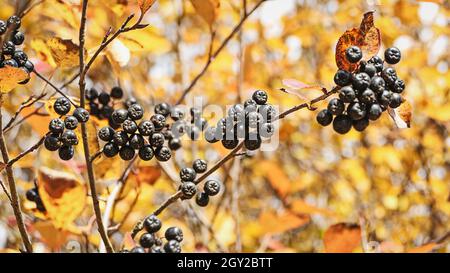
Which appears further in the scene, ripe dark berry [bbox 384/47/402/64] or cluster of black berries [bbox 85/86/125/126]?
cluster of black berries [bbox 85/86/125/126]

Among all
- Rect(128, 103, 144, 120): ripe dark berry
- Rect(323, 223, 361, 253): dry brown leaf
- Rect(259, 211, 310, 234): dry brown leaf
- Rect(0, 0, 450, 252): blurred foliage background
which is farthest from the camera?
Rect(0, 0, 450, 252): blurred foliage background

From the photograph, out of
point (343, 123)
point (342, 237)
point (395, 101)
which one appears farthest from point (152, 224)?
point (342, 237)

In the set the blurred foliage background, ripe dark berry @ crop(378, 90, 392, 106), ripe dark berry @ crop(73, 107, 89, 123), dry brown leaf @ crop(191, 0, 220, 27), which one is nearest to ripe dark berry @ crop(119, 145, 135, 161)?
ripe dark berry @ crop(73, 107, 89, 123)

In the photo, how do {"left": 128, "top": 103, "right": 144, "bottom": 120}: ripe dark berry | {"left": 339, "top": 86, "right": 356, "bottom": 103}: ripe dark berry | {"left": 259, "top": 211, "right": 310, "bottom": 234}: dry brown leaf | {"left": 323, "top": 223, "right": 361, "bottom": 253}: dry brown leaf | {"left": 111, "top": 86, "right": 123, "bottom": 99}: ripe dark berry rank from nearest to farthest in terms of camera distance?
1. {"left": 339, "top": 86, "right": 356, "bottom": 103}: ripe dark berry
2. {"left": 128, "top": 103, "right": 144, "bottom": 120}: ripe dark berry
3. {"left": 111, "top": 86, "right": 123, "bottom": 99}: ripe dark berry
4. {"left": 323, "top": 223, "right": 361, "bottom": 253}: dry brown leaf
5. {"left": 259, "top": 211, "right": 310, "bottom": 234}: dry brown leaf

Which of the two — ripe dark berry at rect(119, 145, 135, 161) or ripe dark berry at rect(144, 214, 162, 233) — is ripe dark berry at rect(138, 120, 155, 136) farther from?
ripe dark berry at rect(144, 214, 162, 233)

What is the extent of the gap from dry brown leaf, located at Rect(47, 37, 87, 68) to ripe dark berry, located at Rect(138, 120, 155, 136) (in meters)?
0.31

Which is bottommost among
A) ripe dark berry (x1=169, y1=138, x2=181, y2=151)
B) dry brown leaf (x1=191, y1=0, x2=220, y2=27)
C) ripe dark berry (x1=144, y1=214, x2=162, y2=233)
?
ripe dark berry (x1=144, y1=214, x2=162, y2=233)

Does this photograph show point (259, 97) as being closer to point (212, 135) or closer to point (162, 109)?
point (212, 135)

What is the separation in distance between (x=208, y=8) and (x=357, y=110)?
821 millimetres

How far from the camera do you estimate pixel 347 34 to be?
1.13 m

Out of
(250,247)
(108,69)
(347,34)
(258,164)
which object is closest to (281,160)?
(258,164)

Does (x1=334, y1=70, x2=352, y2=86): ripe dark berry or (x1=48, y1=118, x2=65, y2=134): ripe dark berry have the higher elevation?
(x1=334, y1=70, x2=352, y2=86): ripe dark berry

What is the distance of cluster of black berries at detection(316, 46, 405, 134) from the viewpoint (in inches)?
41.1

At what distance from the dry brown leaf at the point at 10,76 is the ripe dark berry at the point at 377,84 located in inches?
27.7
